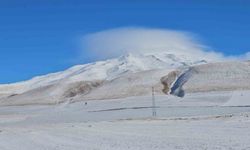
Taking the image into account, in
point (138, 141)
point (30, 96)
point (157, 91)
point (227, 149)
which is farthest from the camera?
point (30, 96)

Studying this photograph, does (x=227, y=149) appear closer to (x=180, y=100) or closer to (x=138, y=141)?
(x=138, y=141)

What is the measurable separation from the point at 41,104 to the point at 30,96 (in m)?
16.7

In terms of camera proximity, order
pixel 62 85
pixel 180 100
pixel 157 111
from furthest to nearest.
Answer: pixel 62 85
pixel 180 100
pixel 157 111

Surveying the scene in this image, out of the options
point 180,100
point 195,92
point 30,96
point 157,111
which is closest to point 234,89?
point 195,92

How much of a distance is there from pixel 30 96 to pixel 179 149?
102 meters

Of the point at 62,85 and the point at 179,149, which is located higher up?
the point at 62,85

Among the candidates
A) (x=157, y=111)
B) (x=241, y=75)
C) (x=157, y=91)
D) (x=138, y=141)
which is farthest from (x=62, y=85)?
(x=138, y=141)

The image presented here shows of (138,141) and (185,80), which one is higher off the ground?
(185,80)

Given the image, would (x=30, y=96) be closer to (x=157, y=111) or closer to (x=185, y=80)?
(x=185, y=80)

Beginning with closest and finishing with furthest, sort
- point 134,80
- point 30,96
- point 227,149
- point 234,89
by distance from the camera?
point 227,149, point 234,89, point 134,80, point 30,96

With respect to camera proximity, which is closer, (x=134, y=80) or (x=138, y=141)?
(x=138, y=141)

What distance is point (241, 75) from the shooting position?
100688 mm

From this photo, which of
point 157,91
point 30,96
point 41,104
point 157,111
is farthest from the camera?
point 30,96

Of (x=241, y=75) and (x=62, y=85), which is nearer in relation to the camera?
(x=241, y=75)
